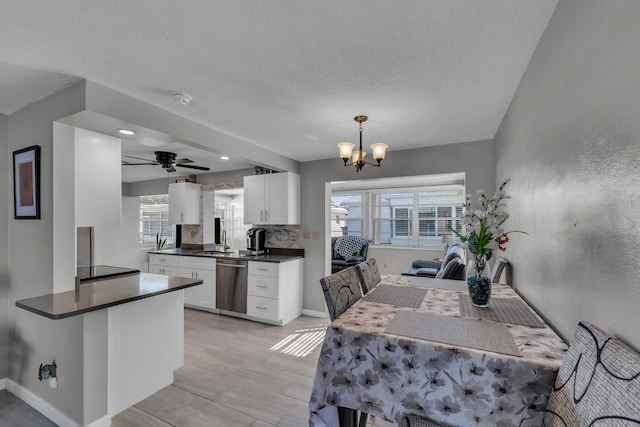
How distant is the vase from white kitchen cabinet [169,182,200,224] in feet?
15.5

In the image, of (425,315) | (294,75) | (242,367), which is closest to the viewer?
(425,315)

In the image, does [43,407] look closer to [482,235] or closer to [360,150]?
[360,150]

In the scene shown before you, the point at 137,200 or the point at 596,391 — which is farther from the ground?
the point at 137,200

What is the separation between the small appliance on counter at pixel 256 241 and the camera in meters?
4.52

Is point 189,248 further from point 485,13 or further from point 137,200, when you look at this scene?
point 485,13

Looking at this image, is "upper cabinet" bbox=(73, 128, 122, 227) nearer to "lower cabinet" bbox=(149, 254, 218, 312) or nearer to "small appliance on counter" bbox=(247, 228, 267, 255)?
"lower cabinet" bbox=(149, 254, 218, 312)

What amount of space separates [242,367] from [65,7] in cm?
284

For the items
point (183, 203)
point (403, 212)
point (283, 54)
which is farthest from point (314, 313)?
point (403, 212)

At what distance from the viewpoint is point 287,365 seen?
2785 mm

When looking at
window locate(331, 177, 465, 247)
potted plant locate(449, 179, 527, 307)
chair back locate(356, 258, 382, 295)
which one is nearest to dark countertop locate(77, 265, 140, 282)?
chair back locate(356, 258, 382, 295)

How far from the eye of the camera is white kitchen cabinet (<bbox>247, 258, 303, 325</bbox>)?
3.83 metres

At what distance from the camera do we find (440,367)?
3.62 feet

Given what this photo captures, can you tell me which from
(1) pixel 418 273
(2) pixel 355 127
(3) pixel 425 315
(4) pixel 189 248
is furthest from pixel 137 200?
(3) pixel 425 315

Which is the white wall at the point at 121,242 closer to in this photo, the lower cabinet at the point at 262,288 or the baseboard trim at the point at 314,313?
the lower cabinet at the point at 262,288
